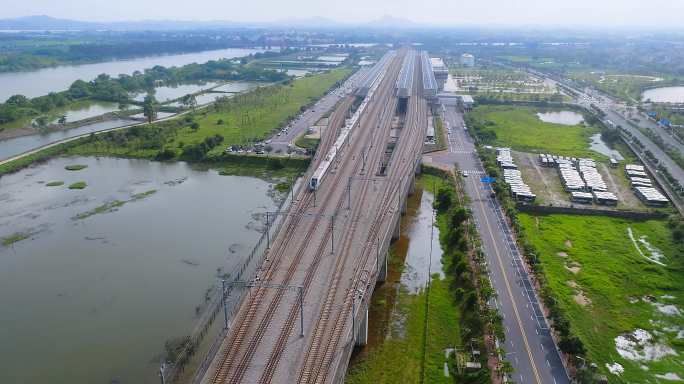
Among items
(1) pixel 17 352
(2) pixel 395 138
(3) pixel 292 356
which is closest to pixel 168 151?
(2) pixel 395 138

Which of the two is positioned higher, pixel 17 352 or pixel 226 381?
pixel 226 381

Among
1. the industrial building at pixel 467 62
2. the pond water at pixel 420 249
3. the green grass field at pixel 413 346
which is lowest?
the green grass field at pixel 413 346

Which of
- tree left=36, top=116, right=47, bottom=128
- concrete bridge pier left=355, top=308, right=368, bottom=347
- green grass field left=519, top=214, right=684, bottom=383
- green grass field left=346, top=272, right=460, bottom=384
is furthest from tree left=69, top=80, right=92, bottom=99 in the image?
concrete bridge pier left=355, top=308, right=368, bottom=347

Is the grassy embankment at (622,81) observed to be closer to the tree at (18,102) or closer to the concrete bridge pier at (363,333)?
the concrete bridge pier at (363,333)

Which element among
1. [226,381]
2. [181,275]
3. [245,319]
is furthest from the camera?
[181,275]

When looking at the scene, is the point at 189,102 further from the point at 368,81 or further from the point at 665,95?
the point at 665,95

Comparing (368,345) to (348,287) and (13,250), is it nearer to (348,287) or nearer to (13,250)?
(348,287)

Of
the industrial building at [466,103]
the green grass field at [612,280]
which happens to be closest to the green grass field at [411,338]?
the green grass field at [612,280]
